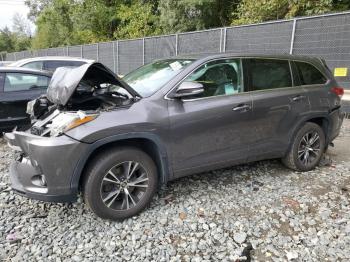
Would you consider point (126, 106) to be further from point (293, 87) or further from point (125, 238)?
point (293, 87)

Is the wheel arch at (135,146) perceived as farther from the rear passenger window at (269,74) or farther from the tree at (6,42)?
the tree at (6,42)

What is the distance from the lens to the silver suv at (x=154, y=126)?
297 centimetres

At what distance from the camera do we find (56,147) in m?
2.84

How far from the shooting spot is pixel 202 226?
324 cm

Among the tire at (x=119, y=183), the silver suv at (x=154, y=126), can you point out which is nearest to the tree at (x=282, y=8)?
the silver suv at (x=154, y=126)

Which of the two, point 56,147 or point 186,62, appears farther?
point 186,62

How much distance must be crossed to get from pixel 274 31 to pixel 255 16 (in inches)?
199

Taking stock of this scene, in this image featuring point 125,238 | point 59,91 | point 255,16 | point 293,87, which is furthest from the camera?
point 255,16

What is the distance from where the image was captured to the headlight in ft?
9.66

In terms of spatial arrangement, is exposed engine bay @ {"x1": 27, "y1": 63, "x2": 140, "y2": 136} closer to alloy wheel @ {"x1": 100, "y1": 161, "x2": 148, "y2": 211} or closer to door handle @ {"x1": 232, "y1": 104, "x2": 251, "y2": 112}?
alloy wheel @ {"x1": 100, "y1": 161, "x2": 148, "y2": 211}

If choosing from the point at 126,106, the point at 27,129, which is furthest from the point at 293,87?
the point at 27,129

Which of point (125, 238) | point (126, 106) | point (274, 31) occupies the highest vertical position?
point (274, 31)

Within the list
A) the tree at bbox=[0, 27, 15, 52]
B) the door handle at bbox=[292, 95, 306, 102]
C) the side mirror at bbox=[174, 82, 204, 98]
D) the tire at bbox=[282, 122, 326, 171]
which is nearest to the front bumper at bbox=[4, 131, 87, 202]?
the side mirror at bbox=[174, 82, 204, 98]

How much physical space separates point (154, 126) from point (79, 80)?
2.89 feet
